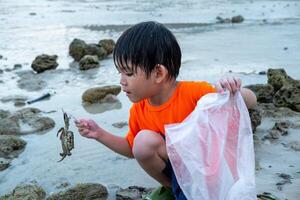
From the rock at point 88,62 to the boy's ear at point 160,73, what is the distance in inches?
167

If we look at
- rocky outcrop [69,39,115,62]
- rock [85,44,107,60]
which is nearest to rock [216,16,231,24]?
rocky outcrop [69,39,115,62]

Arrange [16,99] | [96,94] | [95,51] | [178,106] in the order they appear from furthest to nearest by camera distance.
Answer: [95,51] → [16,99] → [96,94] → [178,106]

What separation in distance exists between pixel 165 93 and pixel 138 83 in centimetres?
20

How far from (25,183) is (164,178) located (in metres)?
1.14

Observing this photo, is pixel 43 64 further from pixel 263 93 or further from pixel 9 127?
pixel 263 93

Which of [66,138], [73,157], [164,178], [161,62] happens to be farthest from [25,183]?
[161,62]

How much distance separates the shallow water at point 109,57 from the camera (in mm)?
3521

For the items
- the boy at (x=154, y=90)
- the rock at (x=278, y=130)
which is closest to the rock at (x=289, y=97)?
the rock at (x=278, y=130)

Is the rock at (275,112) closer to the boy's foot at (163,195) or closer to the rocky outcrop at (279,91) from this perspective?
the rocky outcrop at (279,91)

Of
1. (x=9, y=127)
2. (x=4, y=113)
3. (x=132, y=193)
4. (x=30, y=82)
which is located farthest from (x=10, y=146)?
(x=30, y=82)

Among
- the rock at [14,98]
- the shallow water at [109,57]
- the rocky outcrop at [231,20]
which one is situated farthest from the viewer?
the rocky outcrop at [231,20]

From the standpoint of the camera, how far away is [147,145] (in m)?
2.47

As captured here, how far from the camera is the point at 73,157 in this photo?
374cm

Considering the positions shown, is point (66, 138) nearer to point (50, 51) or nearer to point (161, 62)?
point (161, 62)
